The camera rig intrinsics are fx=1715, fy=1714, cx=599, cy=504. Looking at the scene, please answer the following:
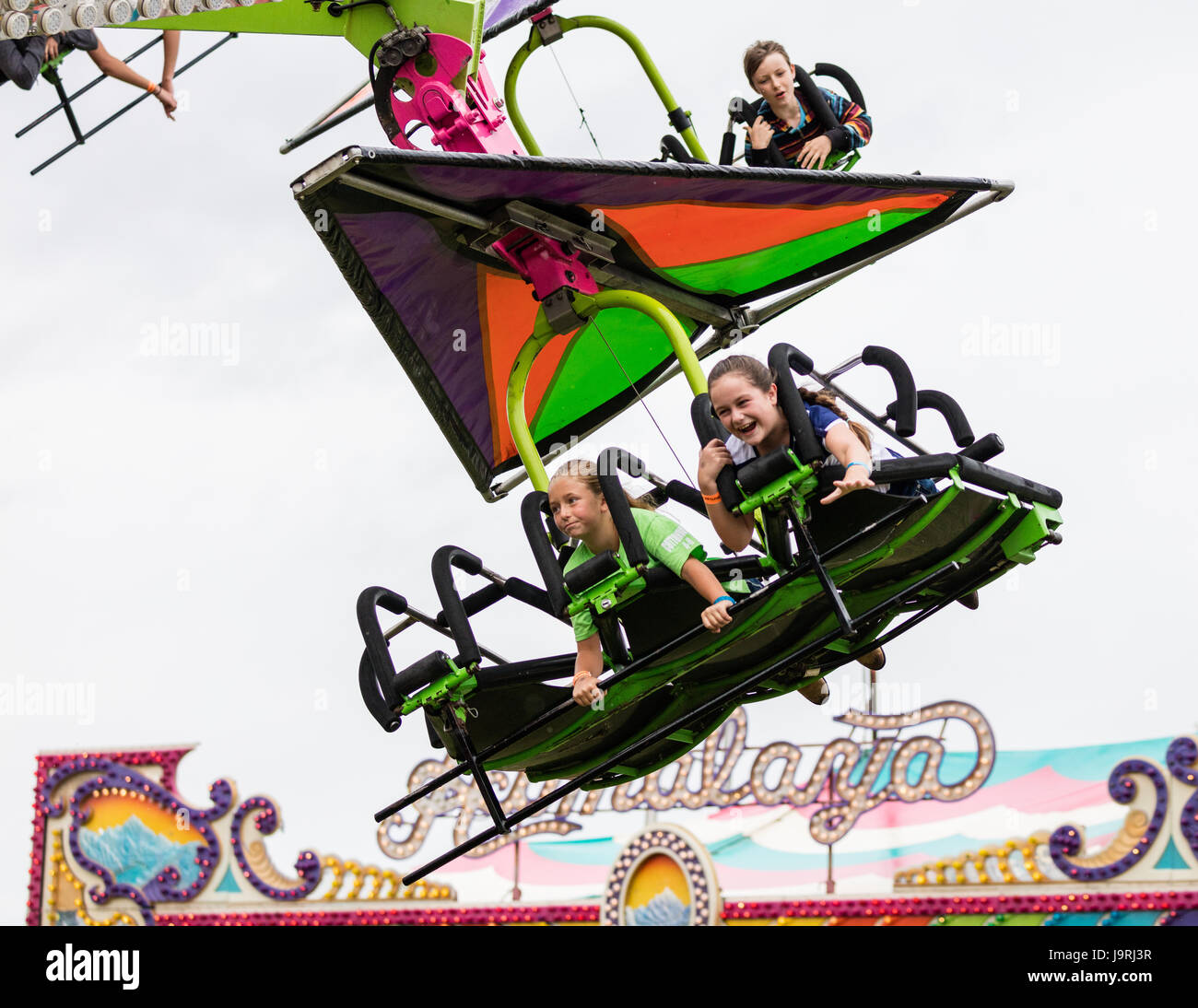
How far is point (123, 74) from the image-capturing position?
8344 millimetres

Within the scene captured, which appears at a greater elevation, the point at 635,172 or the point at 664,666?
the point at 635,172

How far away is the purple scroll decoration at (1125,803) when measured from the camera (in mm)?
15453

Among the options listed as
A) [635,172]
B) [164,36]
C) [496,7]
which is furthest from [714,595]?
[164,36]

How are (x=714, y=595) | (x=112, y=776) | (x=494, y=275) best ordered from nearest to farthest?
1. (x=714, y=595)
2. (x=494, y=275)
3. (x=112, y=776)

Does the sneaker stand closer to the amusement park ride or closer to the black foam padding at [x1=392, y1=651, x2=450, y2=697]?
the amusement park ride

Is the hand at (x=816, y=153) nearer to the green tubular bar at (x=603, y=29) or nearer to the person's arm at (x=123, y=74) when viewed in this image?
the green tubular bar at (x=603, y=29)

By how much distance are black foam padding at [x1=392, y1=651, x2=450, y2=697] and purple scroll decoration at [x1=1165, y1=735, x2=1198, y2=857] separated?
11.0 meters

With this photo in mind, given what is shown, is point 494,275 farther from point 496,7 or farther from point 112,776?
point 112,776

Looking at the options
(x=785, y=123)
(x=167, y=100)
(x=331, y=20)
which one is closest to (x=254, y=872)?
(x=167, y=100)

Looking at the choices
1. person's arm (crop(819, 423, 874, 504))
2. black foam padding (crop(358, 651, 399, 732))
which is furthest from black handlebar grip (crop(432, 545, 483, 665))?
person's arm (crop(819, 423, 874, 504))

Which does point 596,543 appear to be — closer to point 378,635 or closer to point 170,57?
point 378,635

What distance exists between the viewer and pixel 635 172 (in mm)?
6195

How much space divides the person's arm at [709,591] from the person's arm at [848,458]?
0.51 meters
